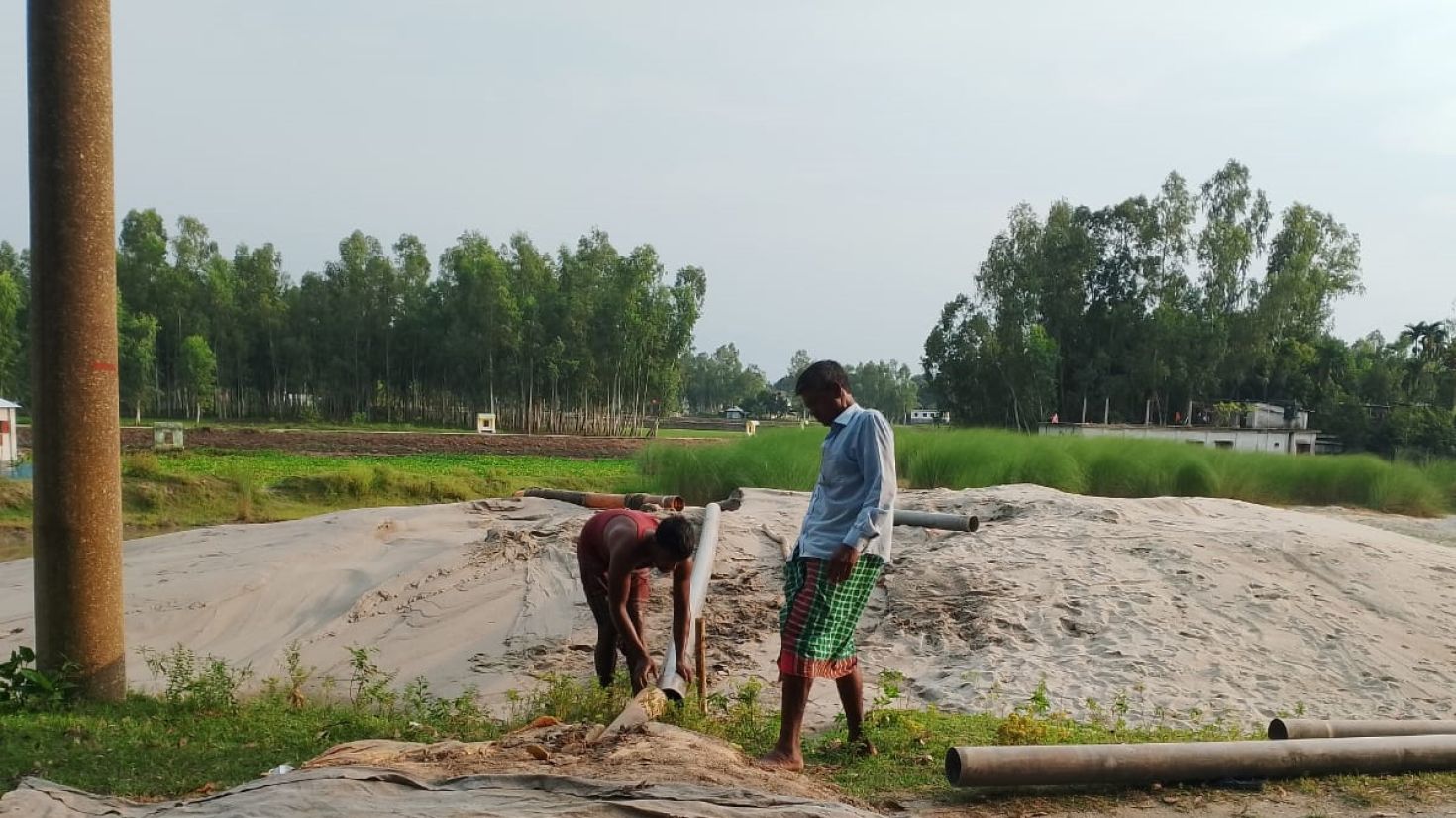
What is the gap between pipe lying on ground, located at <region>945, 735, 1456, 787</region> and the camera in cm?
383

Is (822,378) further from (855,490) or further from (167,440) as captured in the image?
(167,440)

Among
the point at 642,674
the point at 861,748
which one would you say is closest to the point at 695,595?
the point at 642,674

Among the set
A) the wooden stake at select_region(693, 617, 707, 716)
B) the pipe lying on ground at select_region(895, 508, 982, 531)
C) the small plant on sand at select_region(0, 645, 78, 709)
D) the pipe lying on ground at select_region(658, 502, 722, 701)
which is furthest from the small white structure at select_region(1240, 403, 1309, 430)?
the small plant on sand at select_region(0, 645, 78, 709)

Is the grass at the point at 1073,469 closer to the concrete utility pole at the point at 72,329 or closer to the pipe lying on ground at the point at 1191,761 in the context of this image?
the concrete utility pole at the point at 72,329

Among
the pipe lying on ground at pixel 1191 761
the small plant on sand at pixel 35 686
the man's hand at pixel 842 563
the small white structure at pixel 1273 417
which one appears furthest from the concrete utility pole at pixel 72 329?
the small white structure at pixel 1273 417

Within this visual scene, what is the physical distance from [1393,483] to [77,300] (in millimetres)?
20691

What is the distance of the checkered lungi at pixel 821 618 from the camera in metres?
4.18

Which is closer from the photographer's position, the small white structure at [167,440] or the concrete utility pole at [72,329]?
the concrete utility pole at [72,329]

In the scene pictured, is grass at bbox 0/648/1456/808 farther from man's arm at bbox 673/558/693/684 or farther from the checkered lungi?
the checkered lungi

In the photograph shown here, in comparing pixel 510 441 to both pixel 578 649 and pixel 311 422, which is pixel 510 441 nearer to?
pixel 311 422

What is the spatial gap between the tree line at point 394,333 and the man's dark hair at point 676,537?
37.7 m

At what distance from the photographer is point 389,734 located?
4895 mm

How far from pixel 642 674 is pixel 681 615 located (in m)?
0.37

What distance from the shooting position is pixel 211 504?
688 inches
